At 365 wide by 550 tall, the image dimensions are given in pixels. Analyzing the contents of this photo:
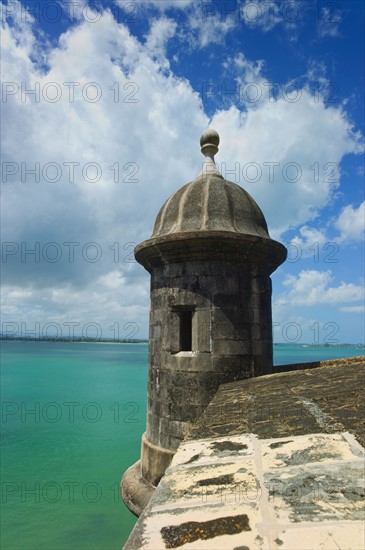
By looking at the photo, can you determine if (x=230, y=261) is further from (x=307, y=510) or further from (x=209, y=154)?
(x=307, y=510)

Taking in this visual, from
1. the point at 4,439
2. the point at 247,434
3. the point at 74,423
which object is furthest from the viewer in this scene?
the point at 74,423

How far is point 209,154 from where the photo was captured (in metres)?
5.47

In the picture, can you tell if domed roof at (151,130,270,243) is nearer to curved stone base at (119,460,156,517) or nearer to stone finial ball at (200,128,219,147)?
stone finial ball at (200,128,219,147)

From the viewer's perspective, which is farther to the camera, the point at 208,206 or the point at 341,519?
the point at 208,206

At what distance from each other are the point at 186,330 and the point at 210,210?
5.25ft

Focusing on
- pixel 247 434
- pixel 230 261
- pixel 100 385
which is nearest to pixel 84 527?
pixel 230 261

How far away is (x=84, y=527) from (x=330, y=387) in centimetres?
764

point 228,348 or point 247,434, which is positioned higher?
point 228,348

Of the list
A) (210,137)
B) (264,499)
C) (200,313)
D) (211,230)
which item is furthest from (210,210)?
(264,499)

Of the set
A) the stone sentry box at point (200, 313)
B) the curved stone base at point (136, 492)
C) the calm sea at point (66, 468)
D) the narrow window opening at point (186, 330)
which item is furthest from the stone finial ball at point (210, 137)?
the calm sea at point (66, 468)

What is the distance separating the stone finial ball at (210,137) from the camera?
5.44m

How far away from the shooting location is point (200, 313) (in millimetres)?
4277

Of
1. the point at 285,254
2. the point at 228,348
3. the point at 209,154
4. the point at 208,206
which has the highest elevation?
the point at 209,154

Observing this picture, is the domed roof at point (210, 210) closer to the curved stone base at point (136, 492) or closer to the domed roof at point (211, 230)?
the domed roof at point (211, 230)
